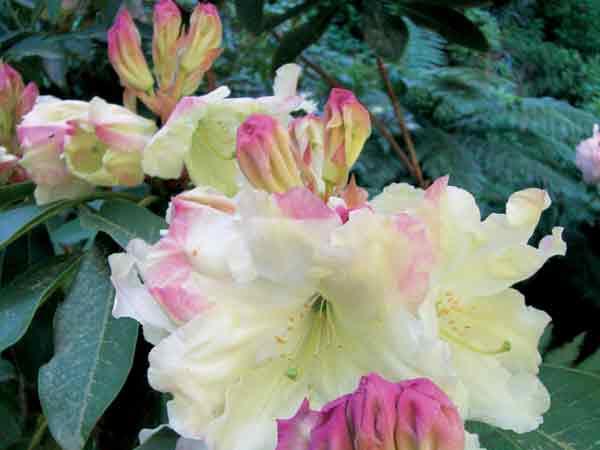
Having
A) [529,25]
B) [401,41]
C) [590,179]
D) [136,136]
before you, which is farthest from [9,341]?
[529,25]

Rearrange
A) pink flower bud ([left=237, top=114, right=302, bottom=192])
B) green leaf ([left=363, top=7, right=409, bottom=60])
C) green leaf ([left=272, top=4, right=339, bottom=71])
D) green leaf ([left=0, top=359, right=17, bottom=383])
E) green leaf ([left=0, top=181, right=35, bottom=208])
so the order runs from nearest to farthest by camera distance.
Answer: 1. pink flower bud ([left=237, top=114, right=302, bottom=192])
2. green leaf ([left=0, top=181, right=35, bottom=208])
3. green leaf ([left=0, top=359, right=17, bottom=383])
4. green leaf ([left=363, top=7, right=409, bottom=60])
5. green leaf ([left=272, top=4, right=339, bottom=71])

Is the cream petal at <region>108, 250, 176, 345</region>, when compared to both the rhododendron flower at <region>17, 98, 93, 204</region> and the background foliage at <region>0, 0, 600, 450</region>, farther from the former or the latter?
the rhododendron flower at <region>17, 98, 93, 204</region>

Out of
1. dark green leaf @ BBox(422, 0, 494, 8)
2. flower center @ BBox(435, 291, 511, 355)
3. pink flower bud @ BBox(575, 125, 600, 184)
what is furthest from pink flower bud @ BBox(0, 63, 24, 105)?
pink flower bud @ BBox(575, 125, 600, 184)

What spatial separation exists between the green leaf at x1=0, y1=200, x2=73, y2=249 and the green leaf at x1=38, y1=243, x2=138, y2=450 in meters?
0.05

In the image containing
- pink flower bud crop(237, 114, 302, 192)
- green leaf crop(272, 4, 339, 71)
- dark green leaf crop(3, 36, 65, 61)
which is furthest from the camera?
green leaf crop(272, 4, 339, 71)

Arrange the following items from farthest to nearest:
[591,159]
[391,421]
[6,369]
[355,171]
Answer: [355,171] < [591,159] < [6,369] < [391,421]

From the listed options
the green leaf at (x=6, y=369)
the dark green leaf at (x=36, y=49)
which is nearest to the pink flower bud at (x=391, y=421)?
the green leaf at (x=6, y=369)

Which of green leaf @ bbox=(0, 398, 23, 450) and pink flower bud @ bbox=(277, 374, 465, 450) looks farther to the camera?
green leaf @ bbox=(0, 398, 23, 450)

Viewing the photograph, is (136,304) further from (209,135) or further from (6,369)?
(6,369)

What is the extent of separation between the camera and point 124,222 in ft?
2.19

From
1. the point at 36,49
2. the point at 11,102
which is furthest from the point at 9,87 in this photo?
the point at 36,49

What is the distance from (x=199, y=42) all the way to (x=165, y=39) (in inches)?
1.4

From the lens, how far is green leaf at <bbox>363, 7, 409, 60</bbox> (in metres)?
1.25

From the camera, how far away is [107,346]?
1.92 feet
